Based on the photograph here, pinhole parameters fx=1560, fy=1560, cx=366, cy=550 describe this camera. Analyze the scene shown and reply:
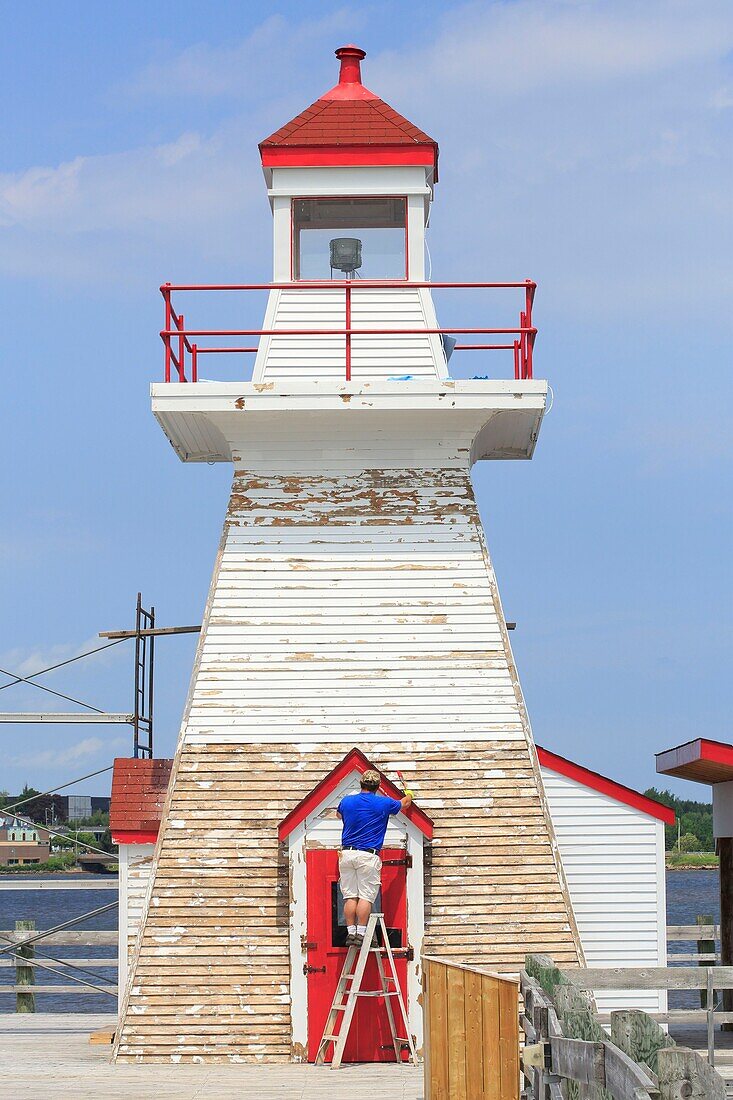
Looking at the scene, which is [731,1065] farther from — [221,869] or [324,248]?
[324,248]

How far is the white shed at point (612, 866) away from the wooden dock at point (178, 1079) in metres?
2.78

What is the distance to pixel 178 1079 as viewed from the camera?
1159 centimetres

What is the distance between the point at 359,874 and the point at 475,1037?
2907mm

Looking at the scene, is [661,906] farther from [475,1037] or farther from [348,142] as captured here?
[348,142]

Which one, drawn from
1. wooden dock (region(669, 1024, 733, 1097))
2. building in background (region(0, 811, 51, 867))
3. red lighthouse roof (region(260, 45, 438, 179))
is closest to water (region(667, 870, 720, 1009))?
wooden dock (region(669, 1024, 733, 1097))

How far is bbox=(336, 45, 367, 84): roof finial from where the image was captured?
16109mm

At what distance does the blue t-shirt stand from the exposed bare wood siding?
1019 mm

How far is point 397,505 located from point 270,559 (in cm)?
125

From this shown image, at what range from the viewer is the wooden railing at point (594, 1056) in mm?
5152

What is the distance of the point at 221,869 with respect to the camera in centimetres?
1294

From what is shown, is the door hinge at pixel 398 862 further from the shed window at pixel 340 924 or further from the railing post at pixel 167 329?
the railing post at pixel 167 329

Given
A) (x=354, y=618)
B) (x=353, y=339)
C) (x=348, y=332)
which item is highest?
(x=353, y=339)

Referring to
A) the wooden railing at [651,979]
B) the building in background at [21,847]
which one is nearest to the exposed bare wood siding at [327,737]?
the wooden railing at [651,979]

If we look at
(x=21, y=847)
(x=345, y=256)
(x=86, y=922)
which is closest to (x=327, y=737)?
(x=345, y=256)
